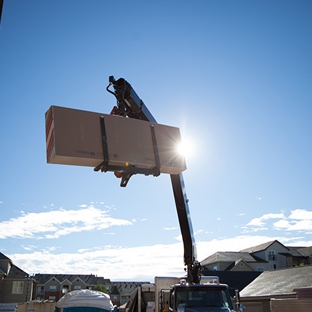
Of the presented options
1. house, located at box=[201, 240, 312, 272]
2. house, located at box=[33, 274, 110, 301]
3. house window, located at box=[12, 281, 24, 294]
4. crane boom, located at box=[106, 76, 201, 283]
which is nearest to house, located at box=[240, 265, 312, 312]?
crane boom, located at box=[106, 76, 201, 283]

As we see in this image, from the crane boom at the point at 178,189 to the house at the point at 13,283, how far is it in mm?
35592

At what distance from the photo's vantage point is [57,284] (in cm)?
7869

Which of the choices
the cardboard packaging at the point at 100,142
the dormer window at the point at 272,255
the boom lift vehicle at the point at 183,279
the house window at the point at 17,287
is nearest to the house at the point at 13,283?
the house window at the point at 17,287

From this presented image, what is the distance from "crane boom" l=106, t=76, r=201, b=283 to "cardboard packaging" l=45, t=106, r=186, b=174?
1.91 meters

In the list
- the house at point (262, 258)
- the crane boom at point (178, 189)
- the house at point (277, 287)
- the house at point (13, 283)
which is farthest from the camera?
the house at point (262, 258)

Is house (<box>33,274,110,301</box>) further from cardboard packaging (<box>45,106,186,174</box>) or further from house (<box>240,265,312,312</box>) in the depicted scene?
cardboard packaging (<box>45,106,186,174</box>)

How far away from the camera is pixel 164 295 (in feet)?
29.3

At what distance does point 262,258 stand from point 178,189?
56.0 meters

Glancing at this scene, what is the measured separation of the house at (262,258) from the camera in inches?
2212

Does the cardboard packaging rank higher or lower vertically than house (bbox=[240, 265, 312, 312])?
higher

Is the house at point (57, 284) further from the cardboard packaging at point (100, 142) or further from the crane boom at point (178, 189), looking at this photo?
the cardboard packaging at point (100, 142)

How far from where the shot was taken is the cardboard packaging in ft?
23.6

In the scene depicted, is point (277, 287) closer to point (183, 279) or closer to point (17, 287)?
point (183, 279)

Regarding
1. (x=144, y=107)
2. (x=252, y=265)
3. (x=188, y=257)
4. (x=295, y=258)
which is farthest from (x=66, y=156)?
(x=295, y=258)
